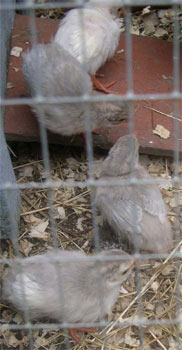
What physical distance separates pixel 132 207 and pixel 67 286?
1.52 ft

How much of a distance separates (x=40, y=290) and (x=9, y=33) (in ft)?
6.02

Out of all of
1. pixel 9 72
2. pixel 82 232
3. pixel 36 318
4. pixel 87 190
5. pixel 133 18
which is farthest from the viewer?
pixel 133 18

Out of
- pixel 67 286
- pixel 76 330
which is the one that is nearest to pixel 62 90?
pixel 67 286

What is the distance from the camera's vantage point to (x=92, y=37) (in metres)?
3.16

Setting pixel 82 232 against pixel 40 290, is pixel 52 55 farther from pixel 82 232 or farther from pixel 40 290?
pixel 40 290

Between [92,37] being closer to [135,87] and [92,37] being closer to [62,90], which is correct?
[135,87]

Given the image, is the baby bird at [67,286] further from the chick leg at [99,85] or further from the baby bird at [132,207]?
the chick leg at [99,85]

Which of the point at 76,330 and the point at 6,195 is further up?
the point at 6,195

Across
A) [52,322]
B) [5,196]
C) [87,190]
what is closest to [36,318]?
[52,322]

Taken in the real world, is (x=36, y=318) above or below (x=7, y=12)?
below

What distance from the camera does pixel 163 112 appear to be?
3139mm

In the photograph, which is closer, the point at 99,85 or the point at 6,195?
the point at 6,195

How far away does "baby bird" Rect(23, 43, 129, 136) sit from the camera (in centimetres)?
271

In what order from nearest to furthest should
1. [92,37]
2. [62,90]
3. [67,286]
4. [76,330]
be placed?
[67,286]
[76,330]
[62,90]
[92,37]
